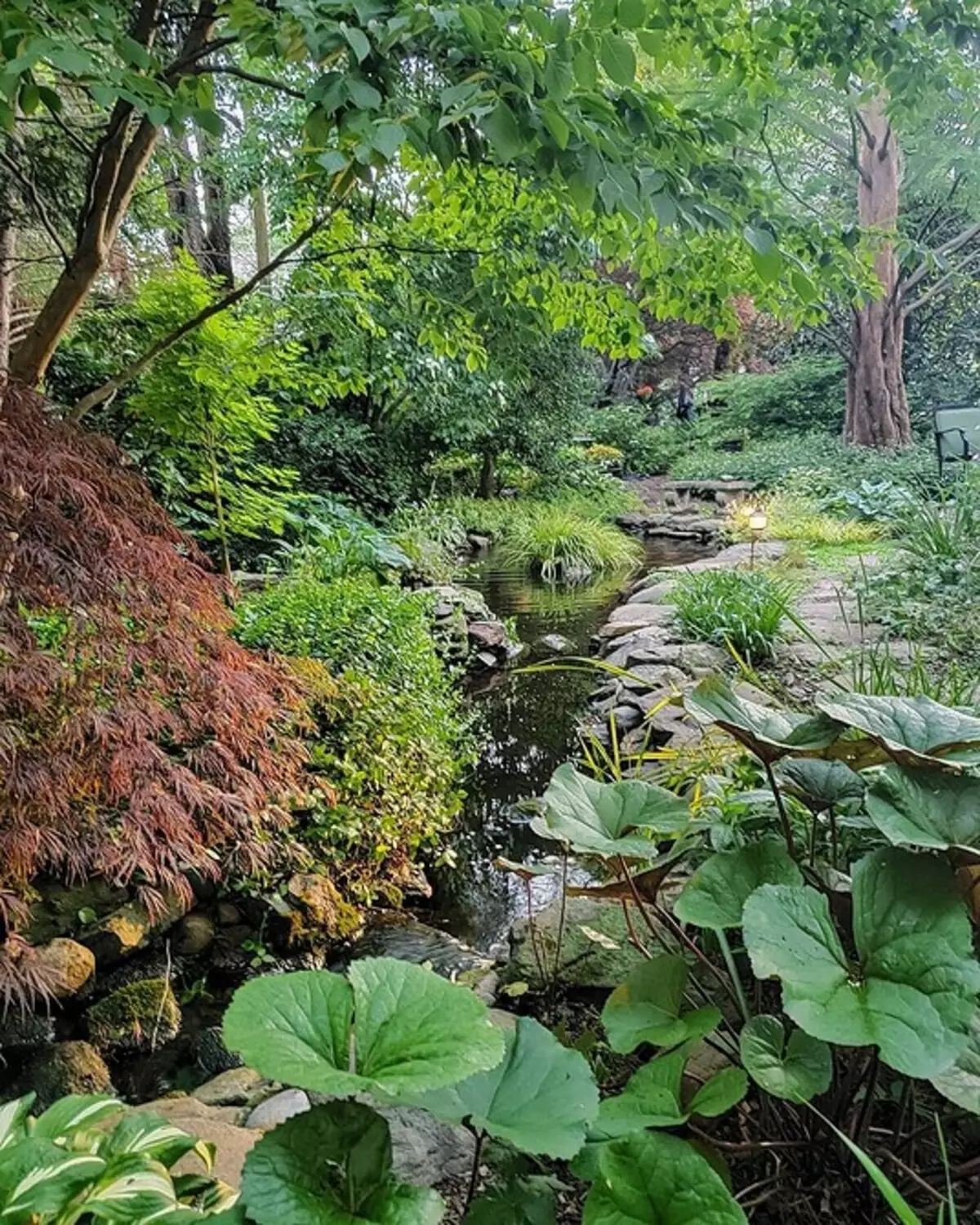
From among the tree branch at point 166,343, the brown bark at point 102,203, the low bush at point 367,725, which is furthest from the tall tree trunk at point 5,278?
the low bush at point 367,725

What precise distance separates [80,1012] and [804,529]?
641 cm

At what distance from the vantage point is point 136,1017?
6.26 ft

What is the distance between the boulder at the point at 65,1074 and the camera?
1685 mm

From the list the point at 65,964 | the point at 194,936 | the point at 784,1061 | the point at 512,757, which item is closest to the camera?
the point at 784,1061

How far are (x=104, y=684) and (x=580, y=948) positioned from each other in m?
1.17

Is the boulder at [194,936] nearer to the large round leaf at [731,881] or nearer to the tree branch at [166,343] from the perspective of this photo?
the tree branch at [166,343]

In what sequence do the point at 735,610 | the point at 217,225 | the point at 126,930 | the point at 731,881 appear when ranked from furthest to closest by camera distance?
the point at 217,225 < the point at 735,610 < the point at 126,930 < the point at 731,881

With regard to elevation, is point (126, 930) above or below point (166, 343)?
below

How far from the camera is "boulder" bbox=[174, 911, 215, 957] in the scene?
212 cm

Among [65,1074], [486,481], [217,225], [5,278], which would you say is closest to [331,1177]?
[65,1074]

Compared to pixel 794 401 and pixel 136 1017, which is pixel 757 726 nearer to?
pixel 136 1017

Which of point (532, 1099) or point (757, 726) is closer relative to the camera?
point (532, 1099)

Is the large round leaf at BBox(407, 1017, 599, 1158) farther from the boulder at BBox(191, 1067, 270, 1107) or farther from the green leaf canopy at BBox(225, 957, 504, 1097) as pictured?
the boulder at BBox(191, 1067, 270, 1107)

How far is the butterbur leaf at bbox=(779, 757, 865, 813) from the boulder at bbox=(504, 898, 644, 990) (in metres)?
0.55
